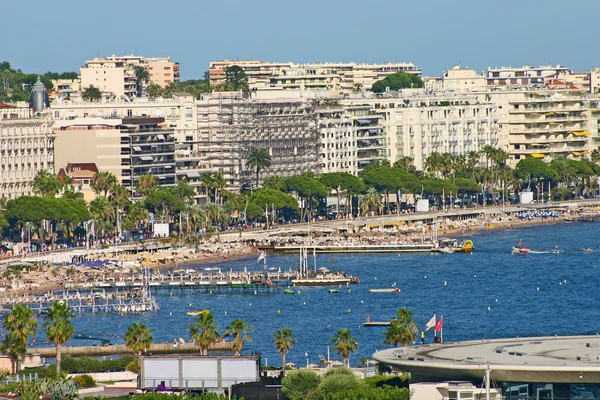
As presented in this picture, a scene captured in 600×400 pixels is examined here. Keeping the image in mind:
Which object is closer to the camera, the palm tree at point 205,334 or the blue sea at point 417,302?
the palm tree at point 205,334

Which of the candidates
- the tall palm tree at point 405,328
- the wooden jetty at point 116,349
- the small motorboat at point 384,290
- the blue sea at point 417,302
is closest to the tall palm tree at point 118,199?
the blue sea at point 417,302

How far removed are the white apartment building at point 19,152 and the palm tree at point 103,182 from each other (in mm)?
8402

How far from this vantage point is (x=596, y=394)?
192ft

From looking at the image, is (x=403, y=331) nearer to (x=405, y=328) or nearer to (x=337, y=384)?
(x=405, y=328)

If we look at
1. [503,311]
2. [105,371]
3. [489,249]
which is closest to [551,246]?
[489,249]

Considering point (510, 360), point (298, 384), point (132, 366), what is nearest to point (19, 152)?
point (132, 366)

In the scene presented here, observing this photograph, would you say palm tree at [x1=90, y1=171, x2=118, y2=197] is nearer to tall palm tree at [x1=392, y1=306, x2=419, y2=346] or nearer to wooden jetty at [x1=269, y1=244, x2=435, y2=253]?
wooden jetty at [x1=269, y1=244, x2=435, y2=253]

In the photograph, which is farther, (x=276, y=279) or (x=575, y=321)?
(x=276, y=279)

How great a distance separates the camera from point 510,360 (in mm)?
60219

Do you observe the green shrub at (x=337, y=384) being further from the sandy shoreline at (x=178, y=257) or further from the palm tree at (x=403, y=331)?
the sandy shoreline at (x=178, y=257)

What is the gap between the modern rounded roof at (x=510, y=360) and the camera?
58188 mm

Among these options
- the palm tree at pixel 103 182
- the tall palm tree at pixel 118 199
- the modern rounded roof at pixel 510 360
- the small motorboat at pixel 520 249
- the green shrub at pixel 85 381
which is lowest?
the green shrub at pixel 85 381

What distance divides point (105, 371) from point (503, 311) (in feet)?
155

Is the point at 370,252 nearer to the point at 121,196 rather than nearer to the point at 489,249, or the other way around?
the point at 489,249
